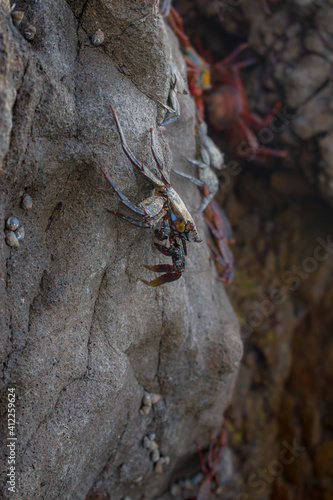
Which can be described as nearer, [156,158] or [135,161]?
[135,161]

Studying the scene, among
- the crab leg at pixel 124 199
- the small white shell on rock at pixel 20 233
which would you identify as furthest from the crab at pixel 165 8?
the small white shell on rock at pixel 20 233

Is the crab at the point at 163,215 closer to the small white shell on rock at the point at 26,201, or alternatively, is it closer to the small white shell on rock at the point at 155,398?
the small white shell on rock at the point at 26,201

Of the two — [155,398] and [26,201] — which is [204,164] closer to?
[26,201]

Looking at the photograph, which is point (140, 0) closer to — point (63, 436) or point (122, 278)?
point (122, 278)

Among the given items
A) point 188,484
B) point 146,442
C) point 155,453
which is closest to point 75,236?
point 146,442

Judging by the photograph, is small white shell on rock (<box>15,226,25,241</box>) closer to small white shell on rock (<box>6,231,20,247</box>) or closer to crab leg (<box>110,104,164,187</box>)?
small white shell on rock (<box>6,231,20,247</box>)

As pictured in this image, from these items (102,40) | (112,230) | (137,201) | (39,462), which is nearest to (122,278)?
(112,230)

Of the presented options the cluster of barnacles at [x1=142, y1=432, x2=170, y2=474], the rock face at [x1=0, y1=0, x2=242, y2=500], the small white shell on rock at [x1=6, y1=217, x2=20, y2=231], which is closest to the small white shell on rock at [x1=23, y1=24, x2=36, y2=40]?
the rock face at [x1=0, y1=0, x2=242, y2=500]
